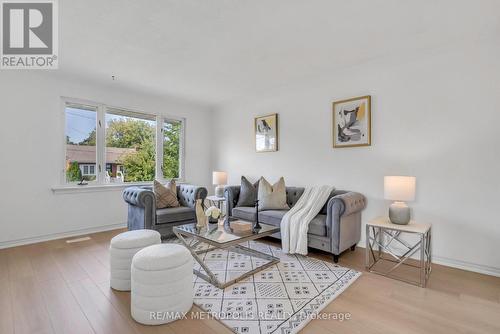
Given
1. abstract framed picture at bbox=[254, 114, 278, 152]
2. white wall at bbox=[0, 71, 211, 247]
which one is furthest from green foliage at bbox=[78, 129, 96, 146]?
abstract framed picture at bbox=[254, 114, 278, 152]

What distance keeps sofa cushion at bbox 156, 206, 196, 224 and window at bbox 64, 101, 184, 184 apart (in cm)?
143

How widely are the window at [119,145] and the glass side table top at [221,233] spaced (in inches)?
96.8

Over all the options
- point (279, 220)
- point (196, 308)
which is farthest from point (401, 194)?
point (196, 308)

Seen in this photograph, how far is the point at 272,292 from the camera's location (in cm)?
218

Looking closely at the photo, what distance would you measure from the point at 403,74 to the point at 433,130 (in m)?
0.78

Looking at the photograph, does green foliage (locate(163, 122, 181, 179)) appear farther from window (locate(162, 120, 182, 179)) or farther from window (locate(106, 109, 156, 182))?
window (locate(106, 109, 156, 182))

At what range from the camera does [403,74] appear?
3.03 meters

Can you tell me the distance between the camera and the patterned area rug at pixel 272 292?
180cm

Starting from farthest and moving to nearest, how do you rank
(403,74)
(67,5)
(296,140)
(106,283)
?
(296,140)
(403,74)
(106,283)
(67,5)

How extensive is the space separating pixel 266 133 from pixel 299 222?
6.53 feet

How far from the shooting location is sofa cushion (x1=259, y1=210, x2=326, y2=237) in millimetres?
2956

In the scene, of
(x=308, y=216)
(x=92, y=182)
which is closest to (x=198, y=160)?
(x=92, y=182)

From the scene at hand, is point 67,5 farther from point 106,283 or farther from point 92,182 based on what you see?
point 92,182

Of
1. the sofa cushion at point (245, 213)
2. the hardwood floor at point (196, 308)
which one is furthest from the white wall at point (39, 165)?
the sofa cushion at point (245, 213)
